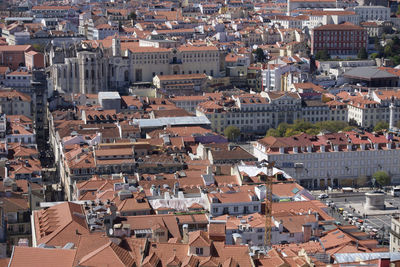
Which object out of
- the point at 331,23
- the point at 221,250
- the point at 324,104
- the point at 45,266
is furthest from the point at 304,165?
the point at 331,23

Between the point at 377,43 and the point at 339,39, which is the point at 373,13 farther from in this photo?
the point at 339,39

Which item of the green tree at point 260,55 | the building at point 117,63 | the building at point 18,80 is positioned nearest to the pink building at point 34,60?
the building at point 117,63

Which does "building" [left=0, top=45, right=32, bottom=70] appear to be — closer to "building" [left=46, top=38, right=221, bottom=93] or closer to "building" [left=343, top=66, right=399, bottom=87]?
"building" [left=46, top=38, right=221, bottom=93]

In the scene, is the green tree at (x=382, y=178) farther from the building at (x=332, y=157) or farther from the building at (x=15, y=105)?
the building at (x=15, y=105)

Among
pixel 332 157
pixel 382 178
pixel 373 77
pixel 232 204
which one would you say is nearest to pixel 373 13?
pixel 373 77

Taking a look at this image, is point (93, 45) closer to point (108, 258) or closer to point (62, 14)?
point (62, 14)

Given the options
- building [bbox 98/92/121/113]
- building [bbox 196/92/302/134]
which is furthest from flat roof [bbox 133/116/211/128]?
building [bbox 196/92/302/134]
